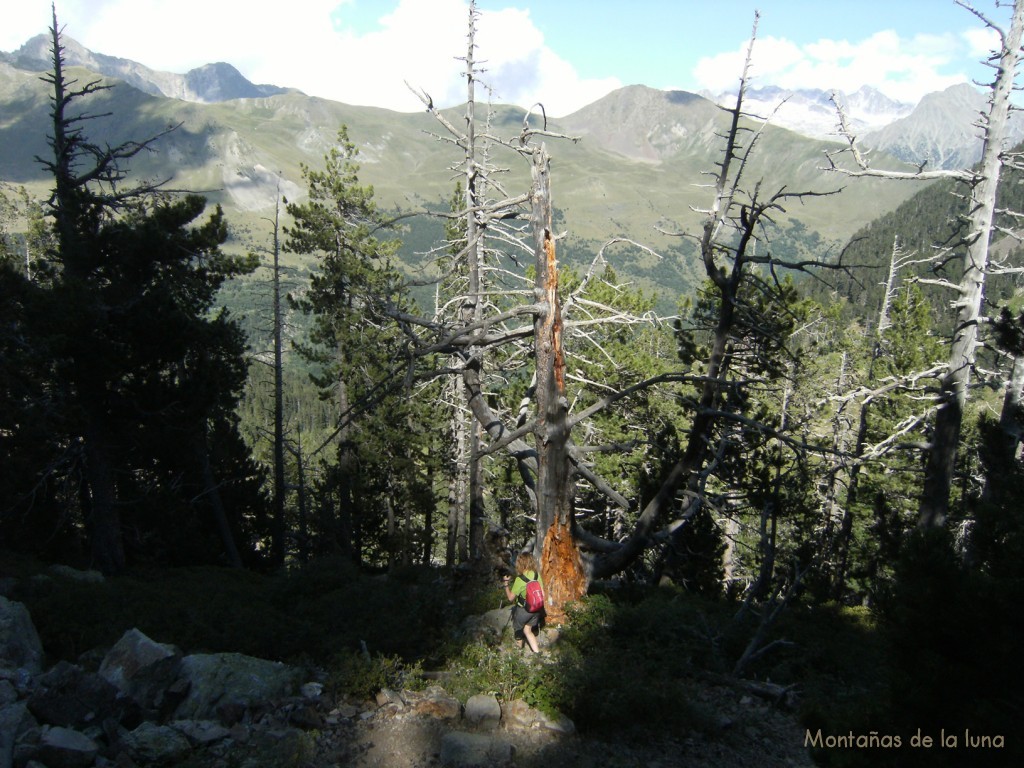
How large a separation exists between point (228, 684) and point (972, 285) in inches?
475

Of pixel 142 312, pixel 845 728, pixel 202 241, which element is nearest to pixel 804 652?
pixel 845 728

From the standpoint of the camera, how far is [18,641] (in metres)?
6.89

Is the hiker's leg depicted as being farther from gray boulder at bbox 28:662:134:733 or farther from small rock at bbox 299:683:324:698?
gray boulder at bbox 28:662:134:733

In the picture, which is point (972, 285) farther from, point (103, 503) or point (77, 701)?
point (103, 503)

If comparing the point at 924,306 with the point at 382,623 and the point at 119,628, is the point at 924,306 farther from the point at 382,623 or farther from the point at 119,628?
the point at 119,628

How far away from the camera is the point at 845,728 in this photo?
13.7 feet

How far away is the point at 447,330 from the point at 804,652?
6.72 m

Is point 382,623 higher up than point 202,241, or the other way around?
point 202,241

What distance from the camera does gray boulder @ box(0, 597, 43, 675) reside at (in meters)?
6.68

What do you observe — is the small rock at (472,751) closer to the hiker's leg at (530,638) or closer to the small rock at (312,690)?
the small rock at (312,690)

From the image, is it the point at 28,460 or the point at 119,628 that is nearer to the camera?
the point at 119,628

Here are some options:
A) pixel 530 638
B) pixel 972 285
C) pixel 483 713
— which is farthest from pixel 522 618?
pixel 972 285

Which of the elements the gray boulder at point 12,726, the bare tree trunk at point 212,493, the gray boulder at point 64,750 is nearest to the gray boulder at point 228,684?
the gray boulder at point 64,750

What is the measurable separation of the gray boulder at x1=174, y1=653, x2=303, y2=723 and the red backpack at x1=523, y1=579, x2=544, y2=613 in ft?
9.04
